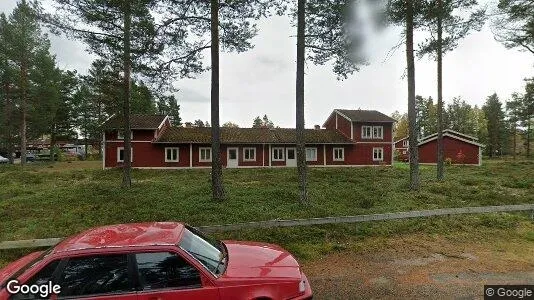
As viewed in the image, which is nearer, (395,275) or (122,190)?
(395,275)

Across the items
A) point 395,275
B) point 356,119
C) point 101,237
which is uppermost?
point 356,119

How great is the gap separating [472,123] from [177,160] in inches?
2624

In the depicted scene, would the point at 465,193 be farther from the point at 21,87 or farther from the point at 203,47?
the point at 21,87

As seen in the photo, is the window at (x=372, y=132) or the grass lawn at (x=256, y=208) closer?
the grass lawn at (x=256, y=208)

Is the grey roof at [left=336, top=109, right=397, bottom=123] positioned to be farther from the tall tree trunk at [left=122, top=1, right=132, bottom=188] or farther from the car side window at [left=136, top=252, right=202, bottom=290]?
the car side window at [left=136, top=252, right=202, bottom=290]

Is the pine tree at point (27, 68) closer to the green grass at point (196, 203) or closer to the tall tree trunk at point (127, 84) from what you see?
the green grass at point (196, 203)

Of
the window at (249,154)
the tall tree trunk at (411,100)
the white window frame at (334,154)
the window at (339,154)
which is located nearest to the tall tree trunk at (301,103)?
the tall tree trunk at (411,100)

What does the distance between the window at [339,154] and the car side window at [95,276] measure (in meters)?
32.0

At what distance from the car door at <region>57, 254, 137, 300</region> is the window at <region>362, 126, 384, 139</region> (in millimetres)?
33731

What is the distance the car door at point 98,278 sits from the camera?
12.3ft

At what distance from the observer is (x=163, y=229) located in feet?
15.6

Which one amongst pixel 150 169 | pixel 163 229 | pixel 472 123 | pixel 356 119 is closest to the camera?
pixel 163 229

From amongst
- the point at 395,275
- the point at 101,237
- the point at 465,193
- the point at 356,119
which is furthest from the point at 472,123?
the point at 101,237

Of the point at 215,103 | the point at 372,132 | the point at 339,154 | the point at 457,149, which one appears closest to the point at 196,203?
the point at 215,103
